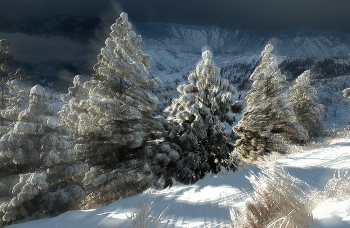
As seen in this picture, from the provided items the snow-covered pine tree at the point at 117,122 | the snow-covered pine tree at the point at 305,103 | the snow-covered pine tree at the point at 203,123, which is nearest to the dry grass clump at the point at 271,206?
the snow-covered pine tree at the point at 203,123

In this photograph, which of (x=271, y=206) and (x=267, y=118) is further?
(x=267, y=118)

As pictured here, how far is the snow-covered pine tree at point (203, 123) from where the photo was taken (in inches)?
421

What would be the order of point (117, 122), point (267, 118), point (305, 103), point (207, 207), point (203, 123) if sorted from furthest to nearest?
point (305, 103) → point (267, 118) → point (203, 123) → point (117, 122) → point (207, 207)

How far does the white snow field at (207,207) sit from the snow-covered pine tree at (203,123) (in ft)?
8.62

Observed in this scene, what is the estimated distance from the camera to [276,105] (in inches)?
650

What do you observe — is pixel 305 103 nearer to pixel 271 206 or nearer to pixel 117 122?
pixel 117 122

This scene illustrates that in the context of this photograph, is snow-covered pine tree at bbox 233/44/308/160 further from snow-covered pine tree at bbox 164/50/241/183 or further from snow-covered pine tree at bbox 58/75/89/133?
snow-covered pine tree at bbox 58/75/89/133

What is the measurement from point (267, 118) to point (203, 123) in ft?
28.1

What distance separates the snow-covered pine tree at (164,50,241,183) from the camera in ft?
35.1

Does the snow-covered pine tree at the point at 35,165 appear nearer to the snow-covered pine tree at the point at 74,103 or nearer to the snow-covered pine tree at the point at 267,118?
the snow-covered pine tree at the point at 74,103

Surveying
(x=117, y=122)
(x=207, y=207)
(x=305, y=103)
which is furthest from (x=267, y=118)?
(x=207, y=207)

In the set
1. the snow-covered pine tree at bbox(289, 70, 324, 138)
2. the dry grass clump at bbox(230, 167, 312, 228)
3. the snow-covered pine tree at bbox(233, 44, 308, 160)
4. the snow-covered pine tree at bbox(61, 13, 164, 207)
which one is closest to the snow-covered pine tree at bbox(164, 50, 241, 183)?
the snow-covered pine tree at bbox(61, 13, 164, 207)

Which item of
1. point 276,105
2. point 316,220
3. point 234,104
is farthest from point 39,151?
point 276,105

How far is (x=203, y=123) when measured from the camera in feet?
35.6
